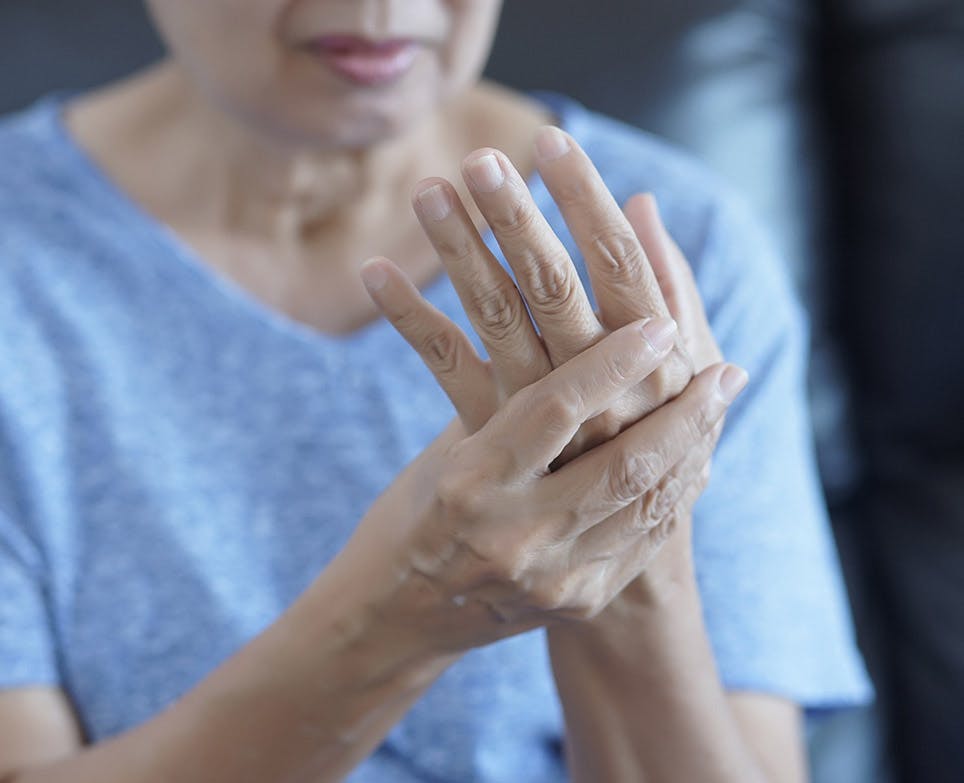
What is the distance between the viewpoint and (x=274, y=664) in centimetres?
72

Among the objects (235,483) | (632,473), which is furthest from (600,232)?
(235,483)

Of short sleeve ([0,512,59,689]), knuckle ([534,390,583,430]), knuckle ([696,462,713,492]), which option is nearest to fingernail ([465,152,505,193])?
knuckle ([534,390,583,430])

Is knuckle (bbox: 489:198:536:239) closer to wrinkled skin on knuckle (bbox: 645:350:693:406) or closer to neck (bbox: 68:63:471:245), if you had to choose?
wrinkled skin on knuckle (bbox: 645:350:693:406)

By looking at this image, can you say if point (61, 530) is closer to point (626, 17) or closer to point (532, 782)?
point (532, 782)

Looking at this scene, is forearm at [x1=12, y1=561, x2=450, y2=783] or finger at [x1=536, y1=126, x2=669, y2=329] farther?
forearm at [x1=12, y1=561, x2=450, y2=783]

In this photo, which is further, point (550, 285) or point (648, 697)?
point (648, 697)

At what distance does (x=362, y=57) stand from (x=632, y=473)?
0.34 meters

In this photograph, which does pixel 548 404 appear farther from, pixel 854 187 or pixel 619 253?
pixel 854 187

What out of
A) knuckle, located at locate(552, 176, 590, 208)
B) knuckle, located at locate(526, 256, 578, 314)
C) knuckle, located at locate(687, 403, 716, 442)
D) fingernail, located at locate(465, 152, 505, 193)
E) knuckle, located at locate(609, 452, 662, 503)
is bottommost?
knuckle, located at locate(609, 452, 662, 503)

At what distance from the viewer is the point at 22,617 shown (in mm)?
824

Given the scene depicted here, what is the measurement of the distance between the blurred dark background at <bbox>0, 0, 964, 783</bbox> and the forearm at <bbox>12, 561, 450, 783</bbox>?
0.64 meters

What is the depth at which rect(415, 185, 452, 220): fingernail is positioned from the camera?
21.8 inches

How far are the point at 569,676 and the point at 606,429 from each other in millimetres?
205

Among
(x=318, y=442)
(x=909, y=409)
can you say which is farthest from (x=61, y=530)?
(x=909, y=409)
